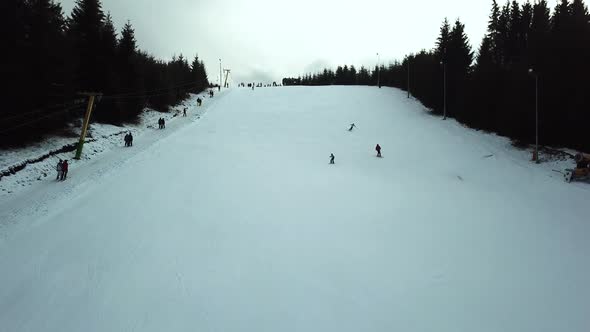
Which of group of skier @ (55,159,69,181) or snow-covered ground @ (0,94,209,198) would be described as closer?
snow-covered ground @ (0,94,209,198)

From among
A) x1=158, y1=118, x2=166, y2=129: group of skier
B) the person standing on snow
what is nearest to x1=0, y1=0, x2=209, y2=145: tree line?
x1=158, y1=118, x2=166, y2=129: group of skier

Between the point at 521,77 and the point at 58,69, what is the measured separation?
3638 centimetres

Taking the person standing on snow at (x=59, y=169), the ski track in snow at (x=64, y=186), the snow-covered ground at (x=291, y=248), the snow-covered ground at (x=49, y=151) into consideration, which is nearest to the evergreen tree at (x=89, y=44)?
the snow-covered ground at (x=49, y=151)

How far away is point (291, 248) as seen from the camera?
988cm

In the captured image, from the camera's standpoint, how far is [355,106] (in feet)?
150

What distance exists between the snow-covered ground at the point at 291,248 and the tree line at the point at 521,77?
4244 mm

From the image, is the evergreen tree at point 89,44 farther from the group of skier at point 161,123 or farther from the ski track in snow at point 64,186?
the ski track in snow at point 64,186

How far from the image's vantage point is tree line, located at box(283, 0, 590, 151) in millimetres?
20484

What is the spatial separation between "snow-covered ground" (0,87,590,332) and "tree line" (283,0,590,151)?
167 inches

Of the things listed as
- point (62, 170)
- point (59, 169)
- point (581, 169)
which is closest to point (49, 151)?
point (59, 169)

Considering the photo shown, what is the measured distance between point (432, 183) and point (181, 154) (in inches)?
706

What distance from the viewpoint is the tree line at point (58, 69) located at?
18.2 metres

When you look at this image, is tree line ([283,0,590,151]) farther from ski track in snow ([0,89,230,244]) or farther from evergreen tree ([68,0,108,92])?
evergreen tree ([68,0,108,92])

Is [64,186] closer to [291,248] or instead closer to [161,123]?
[291,248]
